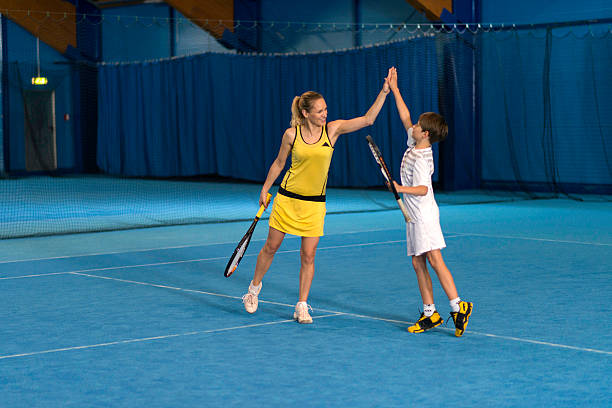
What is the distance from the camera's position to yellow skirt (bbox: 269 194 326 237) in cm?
505

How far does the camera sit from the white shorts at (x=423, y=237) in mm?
4672

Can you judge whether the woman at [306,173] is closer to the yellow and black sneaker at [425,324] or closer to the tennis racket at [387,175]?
the tennis racket at [387,175]

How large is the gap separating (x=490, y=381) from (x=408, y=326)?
3.95ft

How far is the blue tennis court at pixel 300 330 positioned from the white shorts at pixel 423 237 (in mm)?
484

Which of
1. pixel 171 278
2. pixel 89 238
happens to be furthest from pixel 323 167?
pixel 89 238

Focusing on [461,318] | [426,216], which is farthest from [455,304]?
[426,216]

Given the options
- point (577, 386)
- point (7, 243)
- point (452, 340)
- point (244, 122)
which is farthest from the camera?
point (244, 122)

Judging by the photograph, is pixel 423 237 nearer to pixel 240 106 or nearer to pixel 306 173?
pixel 306 173

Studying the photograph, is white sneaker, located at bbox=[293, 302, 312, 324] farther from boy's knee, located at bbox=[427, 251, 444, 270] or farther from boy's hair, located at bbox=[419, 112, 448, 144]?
boy's hair, located at bbox=[419, 112, 448, 144]

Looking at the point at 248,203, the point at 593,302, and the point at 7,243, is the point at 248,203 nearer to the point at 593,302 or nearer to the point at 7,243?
the point at 7,243

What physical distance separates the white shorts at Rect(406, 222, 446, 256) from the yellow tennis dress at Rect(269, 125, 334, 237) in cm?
62

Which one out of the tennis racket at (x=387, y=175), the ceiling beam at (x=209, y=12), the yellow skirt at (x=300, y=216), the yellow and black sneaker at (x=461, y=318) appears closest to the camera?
the tennis racket at (x=387, y=175)

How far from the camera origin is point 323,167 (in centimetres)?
501

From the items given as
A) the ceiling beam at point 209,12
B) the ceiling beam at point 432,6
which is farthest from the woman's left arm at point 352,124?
the ceiling beam at point 209,12
